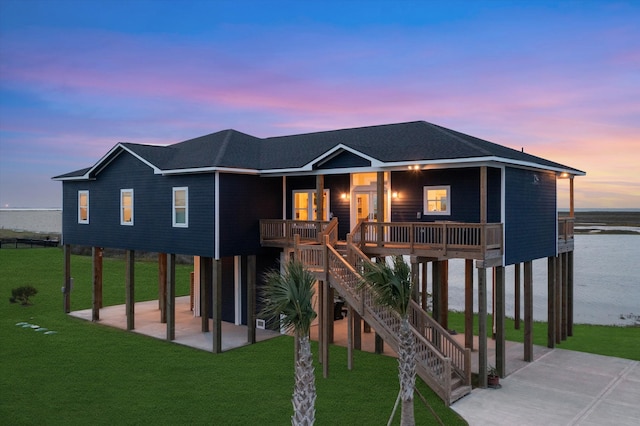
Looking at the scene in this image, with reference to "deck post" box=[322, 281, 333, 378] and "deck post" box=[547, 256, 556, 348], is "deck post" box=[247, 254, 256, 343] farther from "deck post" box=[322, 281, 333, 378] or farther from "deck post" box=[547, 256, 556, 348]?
"deck post" box=[547, 256, 556, 348]

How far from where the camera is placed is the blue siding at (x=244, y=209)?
60.7 ft

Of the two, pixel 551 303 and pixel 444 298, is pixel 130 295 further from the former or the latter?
pixel 551 303

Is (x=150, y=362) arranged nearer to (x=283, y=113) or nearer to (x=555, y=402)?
(x=555, y=402)

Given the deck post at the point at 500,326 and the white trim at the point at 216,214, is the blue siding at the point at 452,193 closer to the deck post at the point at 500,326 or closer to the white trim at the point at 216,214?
the deck post at the point at 500,326

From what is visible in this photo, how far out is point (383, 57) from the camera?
99.2ft

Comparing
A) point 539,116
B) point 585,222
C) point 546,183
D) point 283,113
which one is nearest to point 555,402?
point 546,183

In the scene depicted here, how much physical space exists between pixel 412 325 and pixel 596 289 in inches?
1261

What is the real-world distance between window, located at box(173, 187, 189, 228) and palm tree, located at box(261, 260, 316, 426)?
1107 centimetres

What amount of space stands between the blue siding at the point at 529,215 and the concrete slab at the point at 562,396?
3695 millimetres

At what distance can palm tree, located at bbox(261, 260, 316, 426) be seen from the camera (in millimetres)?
8273

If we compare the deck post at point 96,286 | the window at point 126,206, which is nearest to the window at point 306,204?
the window at point 126,206

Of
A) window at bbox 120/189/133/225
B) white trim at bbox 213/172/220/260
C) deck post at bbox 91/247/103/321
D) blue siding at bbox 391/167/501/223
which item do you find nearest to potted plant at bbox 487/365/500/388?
blue siding at bbox 391/167/501/223

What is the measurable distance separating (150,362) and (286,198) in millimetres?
8677

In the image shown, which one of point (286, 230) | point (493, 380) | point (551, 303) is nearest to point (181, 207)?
point (286, 230)
